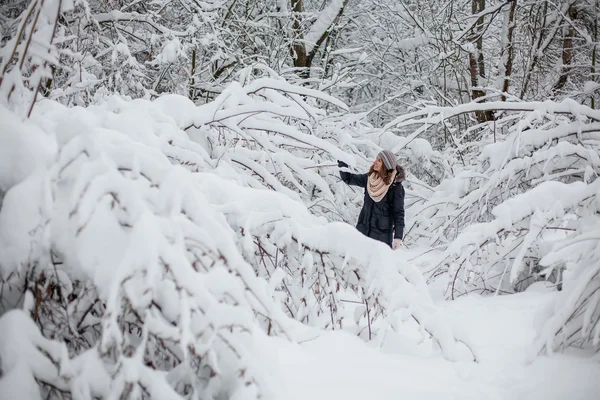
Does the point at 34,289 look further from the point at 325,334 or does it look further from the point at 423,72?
the point at 423,72

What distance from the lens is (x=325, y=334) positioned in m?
2.03

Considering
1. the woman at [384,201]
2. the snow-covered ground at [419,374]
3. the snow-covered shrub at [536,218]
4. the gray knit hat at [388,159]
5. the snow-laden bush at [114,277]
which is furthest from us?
the woman at [384,201]

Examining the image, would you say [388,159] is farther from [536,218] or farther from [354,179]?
[536,218]

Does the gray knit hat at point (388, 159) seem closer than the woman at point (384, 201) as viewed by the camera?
Yes

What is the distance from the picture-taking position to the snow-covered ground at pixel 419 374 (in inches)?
64.4

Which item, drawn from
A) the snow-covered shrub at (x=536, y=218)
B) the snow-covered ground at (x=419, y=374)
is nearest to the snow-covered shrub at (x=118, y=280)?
the snow-covered ground at (x=419, y=374)

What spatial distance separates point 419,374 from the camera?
6.02 ft

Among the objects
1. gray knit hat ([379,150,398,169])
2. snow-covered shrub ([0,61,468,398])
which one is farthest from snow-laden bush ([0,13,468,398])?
gray knit hat ([379,150,398,169])

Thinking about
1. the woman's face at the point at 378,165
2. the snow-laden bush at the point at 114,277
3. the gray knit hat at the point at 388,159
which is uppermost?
the snow-laden bush at the point at 114,277

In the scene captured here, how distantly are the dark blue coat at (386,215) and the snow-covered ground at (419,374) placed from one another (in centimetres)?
205

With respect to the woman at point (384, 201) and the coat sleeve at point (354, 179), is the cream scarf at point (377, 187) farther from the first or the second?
the coat sleeve at point (354, 179)

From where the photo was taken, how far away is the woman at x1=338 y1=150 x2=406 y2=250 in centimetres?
405

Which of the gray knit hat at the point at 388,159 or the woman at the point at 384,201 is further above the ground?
the gray knit hat at the point at 388,159

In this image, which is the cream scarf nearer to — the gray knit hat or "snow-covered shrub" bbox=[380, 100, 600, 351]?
the gray knit hat
